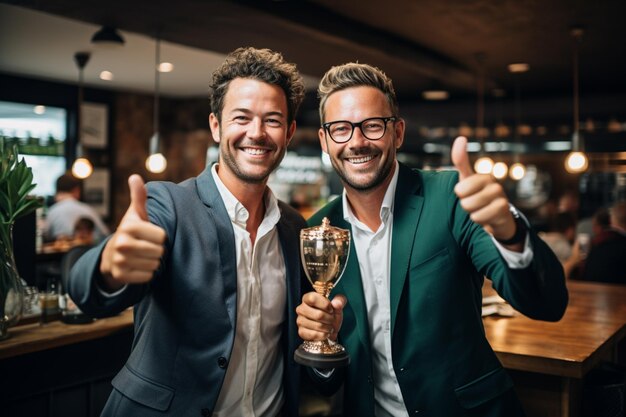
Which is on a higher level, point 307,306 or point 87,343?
point 307,306

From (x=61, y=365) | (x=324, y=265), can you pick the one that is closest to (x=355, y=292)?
(x=324, y=265)

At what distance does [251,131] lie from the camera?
6.12ft

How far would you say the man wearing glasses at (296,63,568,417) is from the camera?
1.86 m

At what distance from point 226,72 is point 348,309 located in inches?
34.7

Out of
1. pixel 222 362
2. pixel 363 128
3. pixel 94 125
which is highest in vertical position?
pixel 94 125

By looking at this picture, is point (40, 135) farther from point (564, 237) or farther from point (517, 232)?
point (517, 232)

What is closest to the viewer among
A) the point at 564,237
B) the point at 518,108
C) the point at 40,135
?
the point at 564,237

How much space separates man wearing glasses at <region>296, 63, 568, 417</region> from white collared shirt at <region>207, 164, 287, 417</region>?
0.16 metres

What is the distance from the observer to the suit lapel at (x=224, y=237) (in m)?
1.71

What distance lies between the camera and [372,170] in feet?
6.45

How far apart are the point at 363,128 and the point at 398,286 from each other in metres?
0.54

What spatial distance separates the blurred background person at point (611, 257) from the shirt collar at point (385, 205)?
13.2 ft

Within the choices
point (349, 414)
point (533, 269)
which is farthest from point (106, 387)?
point (533, 269)

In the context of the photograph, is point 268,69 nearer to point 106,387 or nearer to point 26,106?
point 106,387
